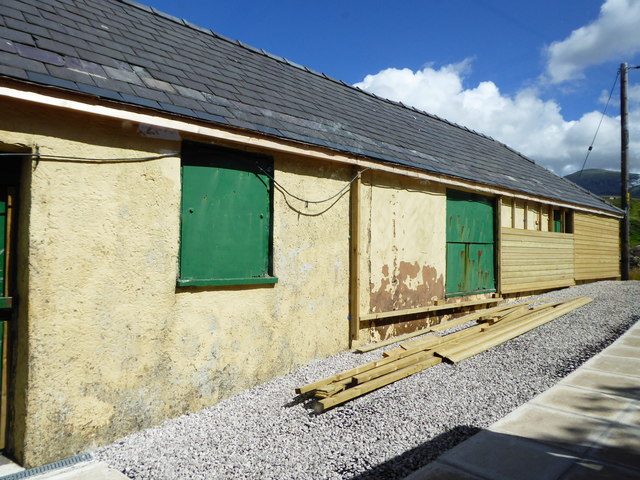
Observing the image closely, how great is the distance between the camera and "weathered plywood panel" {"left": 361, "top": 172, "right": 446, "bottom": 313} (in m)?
7.04

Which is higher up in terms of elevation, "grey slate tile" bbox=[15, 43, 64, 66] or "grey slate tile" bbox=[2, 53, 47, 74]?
"grey slate tile" bbox=[15, 43, 64, 66]

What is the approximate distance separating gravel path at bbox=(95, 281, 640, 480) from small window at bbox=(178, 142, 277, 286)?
4.74ft

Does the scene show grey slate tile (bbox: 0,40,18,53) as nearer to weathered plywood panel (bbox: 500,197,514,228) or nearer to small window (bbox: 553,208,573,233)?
weathered plywood panel (bbox: 500,197,514,228)

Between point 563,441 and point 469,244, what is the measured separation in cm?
610

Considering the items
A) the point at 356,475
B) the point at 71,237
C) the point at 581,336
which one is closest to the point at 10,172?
the point at 71,237

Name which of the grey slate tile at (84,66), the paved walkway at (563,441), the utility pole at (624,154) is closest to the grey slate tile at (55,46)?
the grey slate tile at (84,66)

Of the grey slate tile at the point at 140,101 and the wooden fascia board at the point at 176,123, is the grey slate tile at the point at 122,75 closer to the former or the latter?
the grey slate tile at the point at 140,101

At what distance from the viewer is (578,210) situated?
13961 mm

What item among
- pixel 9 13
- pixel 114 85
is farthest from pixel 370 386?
pixel 9 13

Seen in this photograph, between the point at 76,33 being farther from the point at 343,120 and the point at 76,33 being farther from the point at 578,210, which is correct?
the point at 578,210

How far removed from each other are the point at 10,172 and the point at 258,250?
8.72ft

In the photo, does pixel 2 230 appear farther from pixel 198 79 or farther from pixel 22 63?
pixel 198 79

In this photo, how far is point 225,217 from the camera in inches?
202

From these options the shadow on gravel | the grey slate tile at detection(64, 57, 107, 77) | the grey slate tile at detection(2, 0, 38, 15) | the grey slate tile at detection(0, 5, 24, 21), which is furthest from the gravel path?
the grey slate tile at detection(2, 0, 38, 15)
